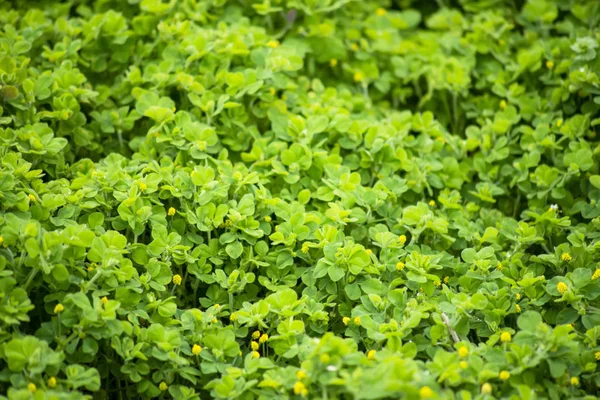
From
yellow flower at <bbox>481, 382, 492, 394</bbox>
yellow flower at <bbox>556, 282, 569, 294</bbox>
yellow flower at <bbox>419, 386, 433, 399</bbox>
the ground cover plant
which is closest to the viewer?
yellow flower at <bbox>419, 386, 433, 399</bbox>

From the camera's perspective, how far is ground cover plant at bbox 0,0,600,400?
207 cm

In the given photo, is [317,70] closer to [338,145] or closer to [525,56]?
[338,145]

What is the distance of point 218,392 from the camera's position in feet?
6.68

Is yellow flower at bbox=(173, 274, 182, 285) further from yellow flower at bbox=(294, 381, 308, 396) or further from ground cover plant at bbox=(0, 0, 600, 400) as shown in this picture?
yellow flower at bbox=(294, 381, 308, 396)

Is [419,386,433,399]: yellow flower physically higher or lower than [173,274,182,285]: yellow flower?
higher

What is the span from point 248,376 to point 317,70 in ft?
5.87

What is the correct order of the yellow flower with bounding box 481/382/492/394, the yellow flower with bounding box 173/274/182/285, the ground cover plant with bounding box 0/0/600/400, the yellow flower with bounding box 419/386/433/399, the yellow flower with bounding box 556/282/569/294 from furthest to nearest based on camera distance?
1. the yellow flower with bounding box 173/274/182/285
2. the yellow flower with bounding box 556/282/569/294
3. the ground cover plant with bounding box 0/0/600/400
4. the yellow flower with bounding box 481/382/492/394
5. the yellow flower with bounding box 419/386/433/399

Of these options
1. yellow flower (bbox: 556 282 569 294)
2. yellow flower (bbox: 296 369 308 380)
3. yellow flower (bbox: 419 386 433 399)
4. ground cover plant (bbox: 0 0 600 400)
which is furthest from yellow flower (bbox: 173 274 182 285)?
yellow flower (bbox: 556 282 569 294)

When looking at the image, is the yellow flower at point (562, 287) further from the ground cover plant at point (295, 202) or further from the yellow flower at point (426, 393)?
the yellow flower at point (426, 393)

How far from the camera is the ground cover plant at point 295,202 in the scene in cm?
207

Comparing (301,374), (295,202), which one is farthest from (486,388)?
(295,202)

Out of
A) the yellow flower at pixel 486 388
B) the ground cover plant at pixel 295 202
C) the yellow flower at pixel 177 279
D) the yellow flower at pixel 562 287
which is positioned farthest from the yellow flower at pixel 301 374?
the yellow flower at pixel 562 287

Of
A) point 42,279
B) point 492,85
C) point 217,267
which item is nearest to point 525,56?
point 492,85

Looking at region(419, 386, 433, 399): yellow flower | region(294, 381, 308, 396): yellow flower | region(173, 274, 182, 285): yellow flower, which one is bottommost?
region(294, 381, 308, 396): yellow flower
